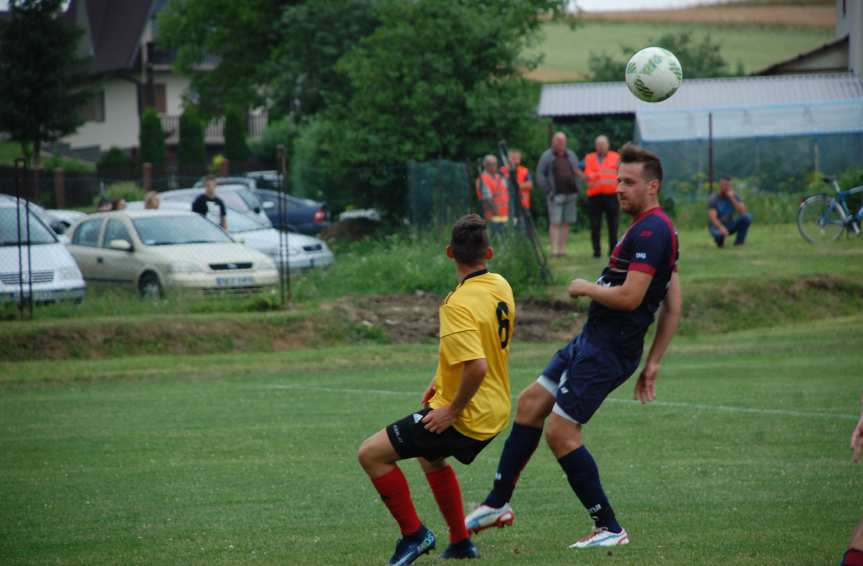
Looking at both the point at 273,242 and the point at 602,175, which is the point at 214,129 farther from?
the point at 602,175

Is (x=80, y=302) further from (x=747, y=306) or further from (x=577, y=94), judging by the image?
(x=577, y=94)

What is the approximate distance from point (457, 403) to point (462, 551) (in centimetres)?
91

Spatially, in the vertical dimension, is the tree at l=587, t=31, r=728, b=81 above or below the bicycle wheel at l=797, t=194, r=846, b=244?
above

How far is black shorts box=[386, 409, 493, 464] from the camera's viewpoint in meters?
6.13

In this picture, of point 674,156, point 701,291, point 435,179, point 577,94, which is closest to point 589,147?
point 674,156

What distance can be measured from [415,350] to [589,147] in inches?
758

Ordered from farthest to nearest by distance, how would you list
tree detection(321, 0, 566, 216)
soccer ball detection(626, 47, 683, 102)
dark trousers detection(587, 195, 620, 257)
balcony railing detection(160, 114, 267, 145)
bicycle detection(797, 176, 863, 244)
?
1. balcony railing detection(160, 114, 267, 145)
2. tree detection(321, 0, 566, 216)
3. bicycle detection(797, 176, 863, 244)
4. dark trousers detection(587, 195, 620, 257)
5. soccer ball detection(626, 47, 683, 102)

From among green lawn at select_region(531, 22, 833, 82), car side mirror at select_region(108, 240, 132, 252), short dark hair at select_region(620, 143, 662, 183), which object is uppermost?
green lawn at select_region(531, 22, 833, 82)

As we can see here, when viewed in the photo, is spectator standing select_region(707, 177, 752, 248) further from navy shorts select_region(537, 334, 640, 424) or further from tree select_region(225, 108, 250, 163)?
tree select_region(225, 108, 250, 163)

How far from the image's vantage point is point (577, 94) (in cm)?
4247

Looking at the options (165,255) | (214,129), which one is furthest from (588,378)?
(214,129)

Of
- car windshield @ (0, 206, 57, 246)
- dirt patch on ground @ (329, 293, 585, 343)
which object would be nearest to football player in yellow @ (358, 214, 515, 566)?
dirt patch on ground @ (329, 293, 585, 343)

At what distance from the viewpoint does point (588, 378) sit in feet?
21.3

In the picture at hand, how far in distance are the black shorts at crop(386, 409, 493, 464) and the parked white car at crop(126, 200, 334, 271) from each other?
54.0 ft
